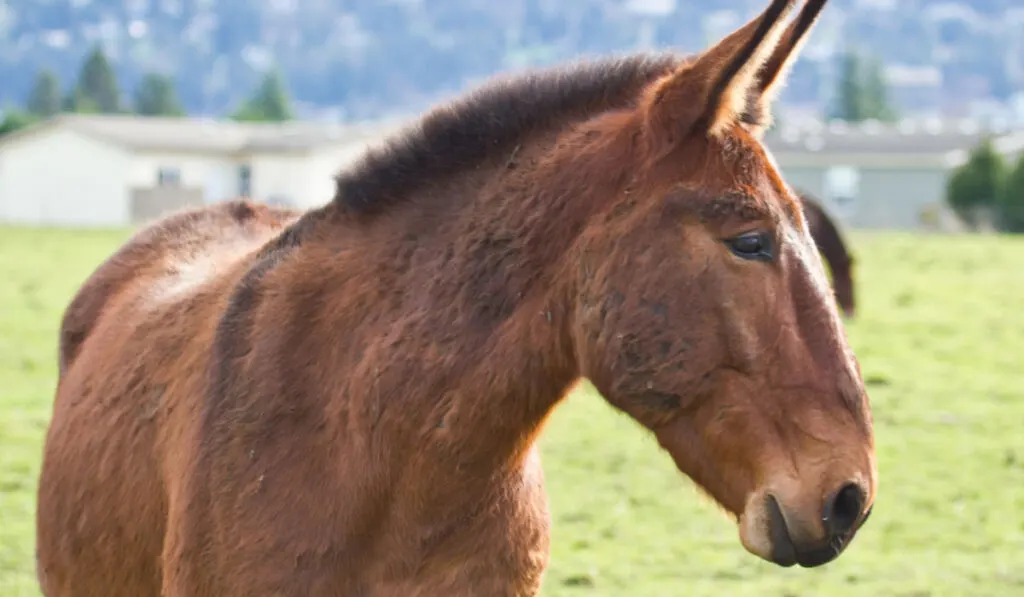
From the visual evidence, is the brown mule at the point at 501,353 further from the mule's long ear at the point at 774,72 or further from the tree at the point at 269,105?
the tree at the point at 269,105

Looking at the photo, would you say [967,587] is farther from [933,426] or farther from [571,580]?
[933,426]

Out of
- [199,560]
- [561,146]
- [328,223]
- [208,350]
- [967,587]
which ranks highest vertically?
[561,146]

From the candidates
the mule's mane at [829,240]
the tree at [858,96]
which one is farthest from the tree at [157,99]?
the mule's mane at [829,240]

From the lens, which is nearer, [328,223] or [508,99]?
[508,99]

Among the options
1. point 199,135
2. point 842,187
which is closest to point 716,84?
point 842,187

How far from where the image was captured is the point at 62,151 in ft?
212

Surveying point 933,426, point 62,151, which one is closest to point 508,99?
point 933,426

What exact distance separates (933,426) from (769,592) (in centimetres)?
496

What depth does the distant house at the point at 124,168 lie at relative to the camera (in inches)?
2483

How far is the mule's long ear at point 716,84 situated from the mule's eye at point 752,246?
0.26 meters

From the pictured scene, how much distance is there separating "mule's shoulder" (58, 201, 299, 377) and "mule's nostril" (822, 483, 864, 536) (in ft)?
8.84

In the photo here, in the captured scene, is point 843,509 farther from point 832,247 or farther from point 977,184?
point 977,184

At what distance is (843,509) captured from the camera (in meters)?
2.67

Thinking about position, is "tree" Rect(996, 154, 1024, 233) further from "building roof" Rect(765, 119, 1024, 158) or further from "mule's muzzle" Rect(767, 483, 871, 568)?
"mule's muzzle" Rect(767, 483, 871, 568)
